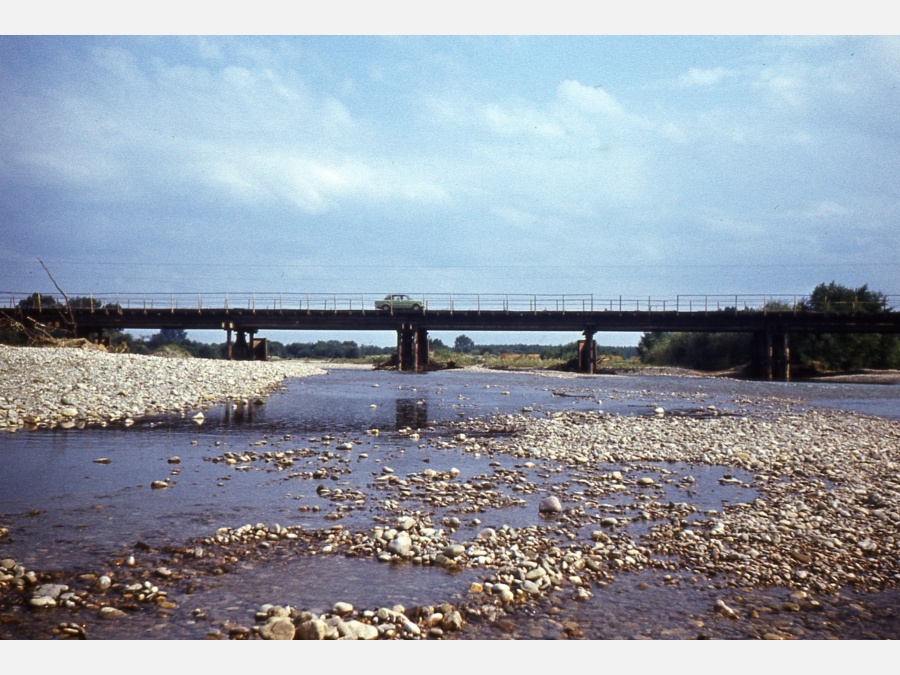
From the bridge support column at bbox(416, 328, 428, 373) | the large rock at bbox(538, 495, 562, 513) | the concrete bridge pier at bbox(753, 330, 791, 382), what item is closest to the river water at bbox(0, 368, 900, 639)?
the large rock at bbox(538, 495, 562, 513)

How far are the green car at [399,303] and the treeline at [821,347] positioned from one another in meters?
34.7

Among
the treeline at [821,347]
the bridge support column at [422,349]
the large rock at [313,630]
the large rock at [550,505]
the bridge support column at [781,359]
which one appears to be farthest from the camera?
the treeline at [821,347]

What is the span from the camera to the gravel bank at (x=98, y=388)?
17016 mm

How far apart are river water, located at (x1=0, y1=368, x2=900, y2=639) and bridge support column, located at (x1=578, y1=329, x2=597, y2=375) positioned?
42291 mm

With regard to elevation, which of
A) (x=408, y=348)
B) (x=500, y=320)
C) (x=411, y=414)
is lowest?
(x=411, y=414)

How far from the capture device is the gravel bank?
17016mm

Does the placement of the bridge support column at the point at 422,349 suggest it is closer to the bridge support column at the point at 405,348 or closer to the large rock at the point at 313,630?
the bridge support column at the point at 405,348

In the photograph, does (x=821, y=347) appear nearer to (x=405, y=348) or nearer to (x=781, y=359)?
(x=781, y=359)

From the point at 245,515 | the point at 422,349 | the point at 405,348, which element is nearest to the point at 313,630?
the point at 245,515

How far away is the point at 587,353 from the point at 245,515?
53057 mm

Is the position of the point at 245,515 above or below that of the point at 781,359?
below

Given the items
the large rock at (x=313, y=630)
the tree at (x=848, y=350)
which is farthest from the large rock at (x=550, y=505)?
the tree at (x=848, y=350)

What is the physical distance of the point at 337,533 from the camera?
7.70 m

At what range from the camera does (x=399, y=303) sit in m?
62.0
